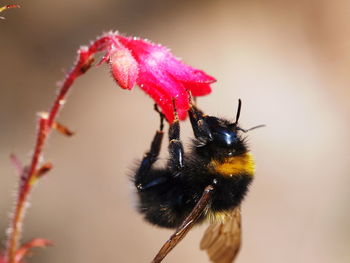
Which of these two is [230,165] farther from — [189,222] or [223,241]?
[223,241]

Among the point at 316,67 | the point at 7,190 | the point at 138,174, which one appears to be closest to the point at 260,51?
the point at 316,67

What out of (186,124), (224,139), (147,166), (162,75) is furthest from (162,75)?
(186,124)

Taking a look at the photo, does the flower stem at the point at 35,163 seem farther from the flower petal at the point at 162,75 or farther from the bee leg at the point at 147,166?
the bee leg at the point at 147,166

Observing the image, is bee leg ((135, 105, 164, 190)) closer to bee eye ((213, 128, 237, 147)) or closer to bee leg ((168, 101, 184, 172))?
bee leg ((168, 101, 184, 172))

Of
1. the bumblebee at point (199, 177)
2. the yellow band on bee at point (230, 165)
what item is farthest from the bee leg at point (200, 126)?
Result: the yellow band on bee at point (230, 165)

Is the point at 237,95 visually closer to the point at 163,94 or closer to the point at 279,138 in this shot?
the point at 279,138
